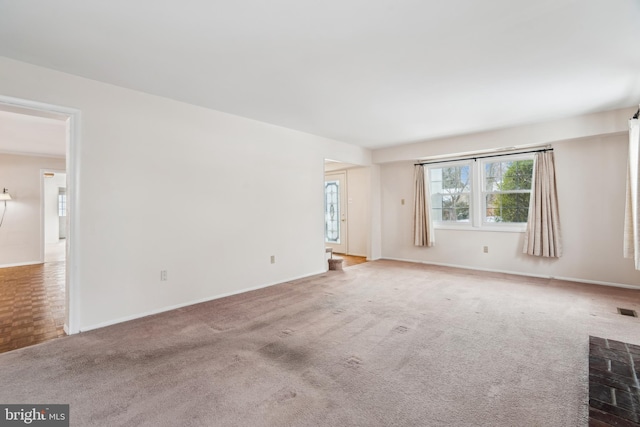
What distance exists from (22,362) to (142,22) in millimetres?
2687

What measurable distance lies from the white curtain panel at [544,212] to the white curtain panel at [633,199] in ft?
3.17

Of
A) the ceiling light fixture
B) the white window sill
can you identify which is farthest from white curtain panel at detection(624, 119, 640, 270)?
the ceiling light fixture

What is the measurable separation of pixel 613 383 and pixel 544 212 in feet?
11.2

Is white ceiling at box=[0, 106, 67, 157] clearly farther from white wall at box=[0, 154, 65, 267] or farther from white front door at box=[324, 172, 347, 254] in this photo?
white front door at box=[324, 172, 347, 254]

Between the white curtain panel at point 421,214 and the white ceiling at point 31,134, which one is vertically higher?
the white ceiling at point 31,134

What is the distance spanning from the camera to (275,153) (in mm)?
4668

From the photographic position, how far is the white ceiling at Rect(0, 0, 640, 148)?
1960mm

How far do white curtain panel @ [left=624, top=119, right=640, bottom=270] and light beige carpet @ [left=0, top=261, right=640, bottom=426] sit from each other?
68cm

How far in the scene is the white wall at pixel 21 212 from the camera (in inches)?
245

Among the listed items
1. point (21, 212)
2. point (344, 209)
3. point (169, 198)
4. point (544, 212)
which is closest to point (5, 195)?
point (21, 212)

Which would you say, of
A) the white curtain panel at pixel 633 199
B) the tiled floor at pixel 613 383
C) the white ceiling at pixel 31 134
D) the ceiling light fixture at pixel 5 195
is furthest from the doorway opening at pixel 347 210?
the ceiling light fixture at pixel 5 195

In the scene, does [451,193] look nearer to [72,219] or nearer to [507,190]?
[507,190]

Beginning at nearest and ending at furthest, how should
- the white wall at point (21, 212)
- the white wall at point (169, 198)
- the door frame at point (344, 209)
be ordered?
1. the white wall at point (169, 198)
2. the white wall at point (21, 212)
3. the door frame at point (344, 209)

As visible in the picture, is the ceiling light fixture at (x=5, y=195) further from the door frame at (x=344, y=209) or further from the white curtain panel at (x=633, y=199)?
the white curtain panel at (x=633, y=199)
